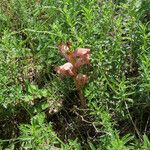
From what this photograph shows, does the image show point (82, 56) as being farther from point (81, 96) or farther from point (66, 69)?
point (81, 96)

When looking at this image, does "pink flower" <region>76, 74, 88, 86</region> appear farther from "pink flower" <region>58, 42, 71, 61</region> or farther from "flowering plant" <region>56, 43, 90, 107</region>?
"pink flower" <region>58, 42, 71, 61</region>

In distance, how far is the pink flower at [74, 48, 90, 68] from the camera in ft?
8.85

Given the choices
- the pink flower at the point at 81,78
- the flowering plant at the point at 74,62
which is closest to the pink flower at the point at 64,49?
the flowering plant at the point at 74,62

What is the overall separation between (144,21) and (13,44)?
1.02 meters

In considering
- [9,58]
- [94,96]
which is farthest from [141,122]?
[9,58]

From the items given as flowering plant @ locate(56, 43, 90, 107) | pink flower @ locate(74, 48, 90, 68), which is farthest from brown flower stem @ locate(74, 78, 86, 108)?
pink flower @ locate(74, 48, 90, 68)

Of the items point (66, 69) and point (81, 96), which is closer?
point (66, 69)

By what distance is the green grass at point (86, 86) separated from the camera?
8.48 feet

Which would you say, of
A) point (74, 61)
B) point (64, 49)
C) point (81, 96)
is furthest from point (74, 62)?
point (81, 96)

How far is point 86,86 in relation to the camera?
113 inches

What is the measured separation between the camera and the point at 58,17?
10.5ft

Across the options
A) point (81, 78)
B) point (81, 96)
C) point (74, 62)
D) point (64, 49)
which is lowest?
point (81, 96)

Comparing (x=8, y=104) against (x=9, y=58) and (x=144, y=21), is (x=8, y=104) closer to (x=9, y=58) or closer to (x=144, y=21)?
(x=9, y=58)

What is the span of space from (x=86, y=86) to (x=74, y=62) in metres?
0.21
